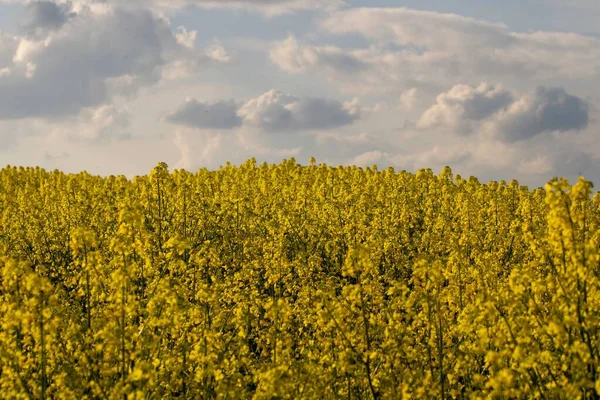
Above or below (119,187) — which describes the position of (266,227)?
below

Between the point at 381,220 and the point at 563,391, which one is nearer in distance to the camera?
the point at 563,391

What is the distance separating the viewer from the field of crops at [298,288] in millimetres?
8000

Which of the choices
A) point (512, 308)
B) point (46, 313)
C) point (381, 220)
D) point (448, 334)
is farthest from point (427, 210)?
point (46, 313)

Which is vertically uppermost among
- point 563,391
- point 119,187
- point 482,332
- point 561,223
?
point 119,187

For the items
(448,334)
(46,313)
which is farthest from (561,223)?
(46,313)

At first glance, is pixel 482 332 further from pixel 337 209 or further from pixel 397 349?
pixel 337 209

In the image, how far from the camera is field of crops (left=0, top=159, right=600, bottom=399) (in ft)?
26.2

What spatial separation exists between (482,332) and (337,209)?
1206 centimetres

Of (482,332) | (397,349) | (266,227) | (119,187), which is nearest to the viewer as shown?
(482,332)

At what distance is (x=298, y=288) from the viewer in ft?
44.8

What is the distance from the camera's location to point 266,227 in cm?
1866

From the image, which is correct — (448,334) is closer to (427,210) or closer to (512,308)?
(512,308)

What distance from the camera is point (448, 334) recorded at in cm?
1136

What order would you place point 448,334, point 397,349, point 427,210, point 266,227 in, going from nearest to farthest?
point 397,349 < point 448,334 < point 266,227 < point 427,210
